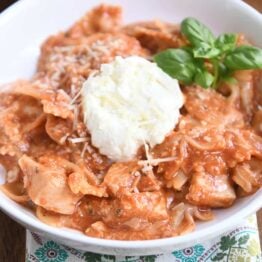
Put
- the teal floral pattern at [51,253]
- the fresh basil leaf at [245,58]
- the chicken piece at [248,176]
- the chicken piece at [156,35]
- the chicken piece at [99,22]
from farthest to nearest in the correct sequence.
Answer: the chicken piece at [99,22] → the chicken piece at [156,35] → the fresh basil leaf at [245,58] → the teal floral pattern at [51,253] → the chicken piece at [248,176]

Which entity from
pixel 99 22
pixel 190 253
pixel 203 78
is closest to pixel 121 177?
pixel 190 253

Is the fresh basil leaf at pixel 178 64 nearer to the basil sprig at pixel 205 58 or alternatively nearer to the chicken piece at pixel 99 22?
the basil sprig at pixel 205 58

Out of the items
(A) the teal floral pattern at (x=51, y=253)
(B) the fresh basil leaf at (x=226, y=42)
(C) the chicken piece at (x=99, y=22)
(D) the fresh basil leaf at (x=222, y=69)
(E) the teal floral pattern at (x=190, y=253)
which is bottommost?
(A) the teal floral pattern at (x=51, y=253)

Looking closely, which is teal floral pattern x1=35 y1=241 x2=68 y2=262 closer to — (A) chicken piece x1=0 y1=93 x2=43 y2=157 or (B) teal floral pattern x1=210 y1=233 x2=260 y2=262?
(A) chicken piece x1=0 y1=93 x2=43 y2=157

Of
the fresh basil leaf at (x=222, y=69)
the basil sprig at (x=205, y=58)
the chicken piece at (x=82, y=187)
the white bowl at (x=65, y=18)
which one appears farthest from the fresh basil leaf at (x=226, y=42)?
the chicken piece at (x=82, y=187)

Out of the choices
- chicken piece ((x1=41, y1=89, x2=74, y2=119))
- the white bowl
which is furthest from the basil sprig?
chicken piece ((x1=41, y1=89, x2=74, y2=119))

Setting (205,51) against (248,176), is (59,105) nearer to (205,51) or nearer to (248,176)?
(205,51)

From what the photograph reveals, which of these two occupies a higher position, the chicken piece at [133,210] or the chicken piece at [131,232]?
the chicken piece at [133,210]
